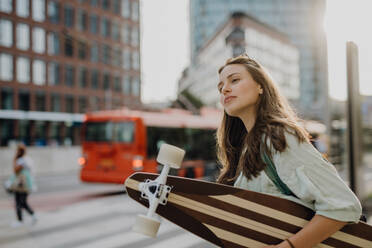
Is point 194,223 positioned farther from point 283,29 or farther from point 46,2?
point 283,29

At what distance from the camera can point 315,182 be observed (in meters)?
1.32

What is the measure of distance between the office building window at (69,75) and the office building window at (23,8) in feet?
25.0

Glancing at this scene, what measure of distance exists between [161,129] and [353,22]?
8.00 metres

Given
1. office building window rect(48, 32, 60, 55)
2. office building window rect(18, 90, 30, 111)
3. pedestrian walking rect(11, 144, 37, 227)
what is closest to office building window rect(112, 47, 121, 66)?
office building window rect(48, 32, 60, 55)

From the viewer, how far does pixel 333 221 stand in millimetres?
1315

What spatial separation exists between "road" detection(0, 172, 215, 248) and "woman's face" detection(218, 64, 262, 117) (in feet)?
13.4

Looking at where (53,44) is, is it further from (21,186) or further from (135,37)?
(21,186)

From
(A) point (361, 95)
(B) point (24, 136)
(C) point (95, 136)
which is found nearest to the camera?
(A) point (361, 95)

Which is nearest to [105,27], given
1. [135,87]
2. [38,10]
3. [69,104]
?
[135,87]

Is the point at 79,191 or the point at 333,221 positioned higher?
the point at 333,221

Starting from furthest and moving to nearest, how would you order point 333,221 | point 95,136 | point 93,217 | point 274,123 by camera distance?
point 95,136 < point 93,217 < point 274,123 < point 333,221

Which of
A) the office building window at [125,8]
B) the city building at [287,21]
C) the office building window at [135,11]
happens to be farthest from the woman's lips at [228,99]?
the city building at [287,21]

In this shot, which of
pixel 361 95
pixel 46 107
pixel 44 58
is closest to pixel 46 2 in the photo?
pixel 44 58

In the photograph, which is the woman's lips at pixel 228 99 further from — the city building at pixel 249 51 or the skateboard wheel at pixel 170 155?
the city building at pixel 249 51
